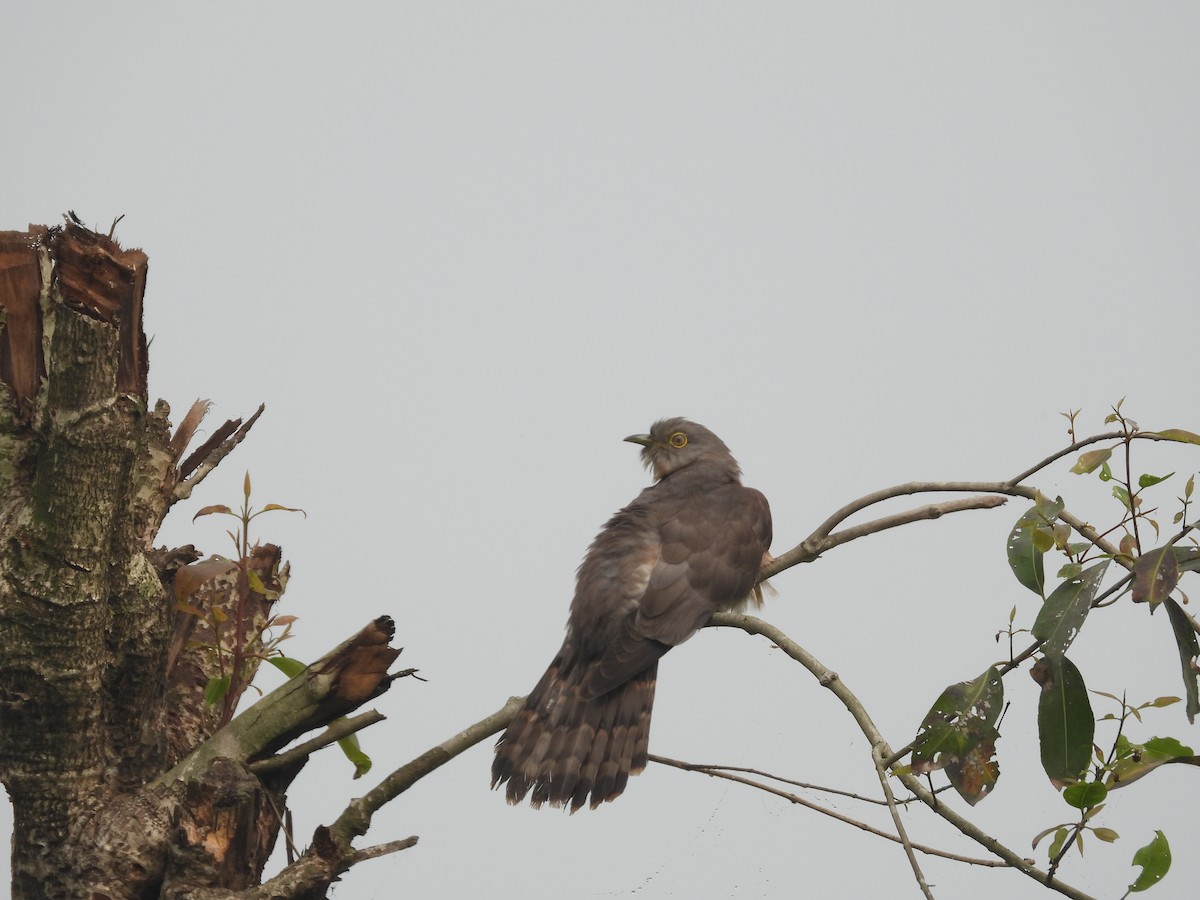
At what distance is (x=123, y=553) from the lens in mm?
3453

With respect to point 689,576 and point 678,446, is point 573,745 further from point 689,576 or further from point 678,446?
point 678,446

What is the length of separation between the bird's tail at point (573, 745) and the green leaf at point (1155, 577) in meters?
2.54

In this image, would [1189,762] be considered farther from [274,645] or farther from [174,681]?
[174,681]

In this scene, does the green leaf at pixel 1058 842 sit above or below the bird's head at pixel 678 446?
below

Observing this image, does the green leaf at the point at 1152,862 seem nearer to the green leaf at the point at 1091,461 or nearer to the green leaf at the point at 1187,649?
the green leaf at the point at 1187,649

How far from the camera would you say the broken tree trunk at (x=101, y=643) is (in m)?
3.25

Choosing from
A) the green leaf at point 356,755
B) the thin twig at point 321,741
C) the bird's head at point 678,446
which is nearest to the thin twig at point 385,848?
the thin twig at point 321,741

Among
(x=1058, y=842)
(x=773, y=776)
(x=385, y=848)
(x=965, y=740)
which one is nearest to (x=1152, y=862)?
(x=1058, y=842)

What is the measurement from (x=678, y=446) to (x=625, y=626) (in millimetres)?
2013

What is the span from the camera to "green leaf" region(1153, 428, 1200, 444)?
3.04 metres

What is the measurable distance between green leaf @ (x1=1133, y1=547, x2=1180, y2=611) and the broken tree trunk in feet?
6.85

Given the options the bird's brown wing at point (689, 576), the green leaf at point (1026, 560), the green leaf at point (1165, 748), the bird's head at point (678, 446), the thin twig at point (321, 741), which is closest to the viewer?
the green leaf at point (1165, 748)

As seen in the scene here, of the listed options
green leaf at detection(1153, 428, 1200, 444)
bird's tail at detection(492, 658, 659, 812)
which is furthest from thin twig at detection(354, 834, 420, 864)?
green leaf at detection(1153, 428, 1200, 444)

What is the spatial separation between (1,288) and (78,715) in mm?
1380
